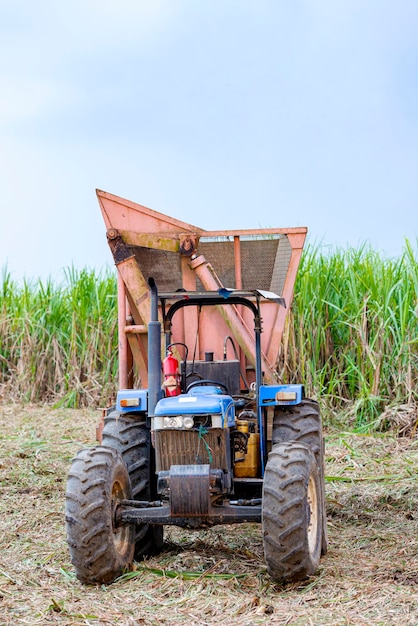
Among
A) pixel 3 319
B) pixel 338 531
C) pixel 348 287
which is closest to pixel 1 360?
pixel 3 319

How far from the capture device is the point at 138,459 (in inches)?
Result: 215

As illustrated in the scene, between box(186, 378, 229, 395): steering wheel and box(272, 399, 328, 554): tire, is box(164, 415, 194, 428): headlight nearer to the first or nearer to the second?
box(186, 378, 229, 395): steering wheel

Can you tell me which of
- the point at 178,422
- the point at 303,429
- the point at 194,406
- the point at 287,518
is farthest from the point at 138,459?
the point at 287,518

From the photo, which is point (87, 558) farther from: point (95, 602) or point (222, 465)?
point (222, 465)

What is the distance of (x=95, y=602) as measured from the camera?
4578mm

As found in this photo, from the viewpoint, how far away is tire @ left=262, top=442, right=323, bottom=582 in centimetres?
457

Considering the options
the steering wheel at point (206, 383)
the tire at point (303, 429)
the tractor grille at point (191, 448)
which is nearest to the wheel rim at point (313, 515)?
the tire at point (303, 429)

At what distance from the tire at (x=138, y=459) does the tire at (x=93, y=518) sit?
0.42 m

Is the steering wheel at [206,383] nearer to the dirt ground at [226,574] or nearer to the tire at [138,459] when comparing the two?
the tire at [138,459]

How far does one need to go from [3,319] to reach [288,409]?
10.3m

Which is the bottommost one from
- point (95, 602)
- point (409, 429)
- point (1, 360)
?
point (95, 602)

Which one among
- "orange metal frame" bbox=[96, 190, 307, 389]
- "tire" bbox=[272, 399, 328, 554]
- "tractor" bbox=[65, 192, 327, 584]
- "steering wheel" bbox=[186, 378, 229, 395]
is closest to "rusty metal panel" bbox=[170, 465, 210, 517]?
"tractor" bbox=[65, 192, 327, 584]

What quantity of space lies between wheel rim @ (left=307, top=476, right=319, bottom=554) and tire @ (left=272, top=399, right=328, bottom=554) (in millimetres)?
354

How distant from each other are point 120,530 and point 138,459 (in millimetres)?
545
